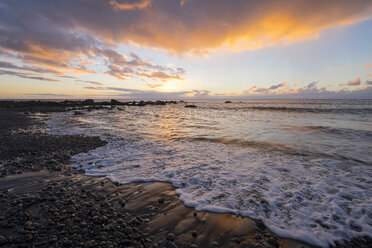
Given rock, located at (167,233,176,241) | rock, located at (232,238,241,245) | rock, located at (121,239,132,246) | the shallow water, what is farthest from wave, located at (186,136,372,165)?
rock, located at (121,239,132,246)

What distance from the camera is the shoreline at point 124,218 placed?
2.97 meters

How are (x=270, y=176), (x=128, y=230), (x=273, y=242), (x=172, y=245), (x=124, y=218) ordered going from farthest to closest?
(x=270, y=176) < (x=124, y=218) < (x=128, y=230) < (x=273, y=242) < (x=172, y=245)

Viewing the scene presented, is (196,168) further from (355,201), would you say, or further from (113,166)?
(355,201)

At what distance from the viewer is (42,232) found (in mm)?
3023

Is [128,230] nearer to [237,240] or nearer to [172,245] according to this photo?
[172,245]

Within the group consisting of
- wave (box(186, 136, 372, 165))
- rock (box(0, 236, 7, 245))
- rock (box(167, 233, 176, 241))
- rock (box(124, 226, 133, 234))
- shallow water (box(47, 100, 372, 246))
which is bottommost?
shallow water (box(47, 100, 372, 246))

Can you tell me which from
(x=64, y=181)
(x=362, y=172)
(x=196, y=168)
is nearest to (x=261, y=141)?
(x=362, y=172)

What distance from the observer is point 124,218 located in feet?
11.6

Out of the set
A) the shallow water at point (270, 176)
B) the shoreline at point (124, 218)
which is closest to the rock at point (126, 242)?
the shoreline at point (124, 218)

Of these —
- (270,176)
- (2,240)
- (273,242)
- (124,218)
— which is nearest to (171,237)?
(124,218)

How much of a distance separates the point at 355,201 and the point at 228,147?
18.6 feet

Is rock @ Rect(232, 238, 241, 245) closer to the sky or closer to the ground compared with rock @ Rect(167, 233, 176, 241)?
closer to the ground

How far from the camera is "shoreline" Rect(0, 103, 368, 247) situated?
2970 millimetres

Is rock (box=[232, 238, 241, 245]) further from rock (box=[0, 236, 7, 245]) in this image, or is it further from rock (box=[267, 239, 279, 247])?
rock (box=[0, 236, 7, 245])
